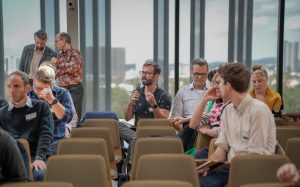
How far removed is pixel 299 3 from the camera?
611 centimetres

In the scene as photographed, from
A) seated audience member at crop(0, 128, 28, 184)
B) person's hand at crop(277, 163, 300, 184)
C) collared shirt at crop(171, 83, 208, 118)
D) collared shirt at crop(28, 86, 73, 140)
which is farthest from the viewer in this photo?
collared shirt at crop(171, 83, 208, 118)

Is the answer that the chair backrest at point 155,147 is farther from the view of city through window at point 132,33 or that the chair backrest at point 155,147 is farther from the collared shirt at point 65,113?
the view of city through window at point 132,33

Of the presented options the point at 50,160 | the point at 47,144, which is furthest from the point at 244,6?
the point at 50,160

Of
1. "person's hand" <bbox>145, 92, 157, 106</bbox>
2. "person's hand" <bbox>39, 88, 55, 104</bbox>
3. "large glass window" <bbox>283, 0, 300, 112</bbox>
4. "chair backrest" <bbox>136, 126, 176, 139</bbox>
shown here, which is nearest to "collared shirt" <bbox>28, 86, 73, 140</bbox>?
"person's hand" <bbox>39, 88, 55, 104</bbox>

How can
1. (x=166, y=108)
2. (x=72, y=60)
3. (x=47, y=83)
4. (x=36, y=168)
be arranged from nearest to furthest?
(x=36, y=168) < (x=47, y=83) < (x=166, y=108) < (x=72, y=60)

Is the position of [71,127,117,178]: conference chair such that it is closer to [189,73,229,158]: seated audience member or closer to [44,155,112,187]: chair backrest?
[189,73,229,158]: seated audience member

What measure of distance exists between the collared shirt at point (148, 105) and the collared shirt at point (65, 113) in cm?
110

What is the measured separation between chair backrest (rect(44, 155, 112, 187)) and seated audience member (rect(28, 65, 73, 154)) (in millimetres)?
1098

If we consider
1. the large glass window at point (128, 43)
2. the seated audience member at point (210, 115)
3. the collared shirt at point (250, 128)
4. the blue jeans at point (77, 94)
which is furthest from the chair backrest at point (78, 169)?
the large glass window at point (128, 43)

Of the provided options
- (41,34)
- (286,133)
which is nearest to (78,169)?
(286,133)

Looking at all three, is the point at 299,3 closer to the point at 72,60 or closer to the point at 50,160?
the point at 72,60

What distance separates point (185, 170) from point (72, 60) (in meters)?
3.33

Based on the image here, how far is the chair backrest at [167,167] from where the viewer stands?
2482 mm

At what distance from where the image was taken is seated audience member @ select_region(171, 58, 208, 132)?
451 cm
